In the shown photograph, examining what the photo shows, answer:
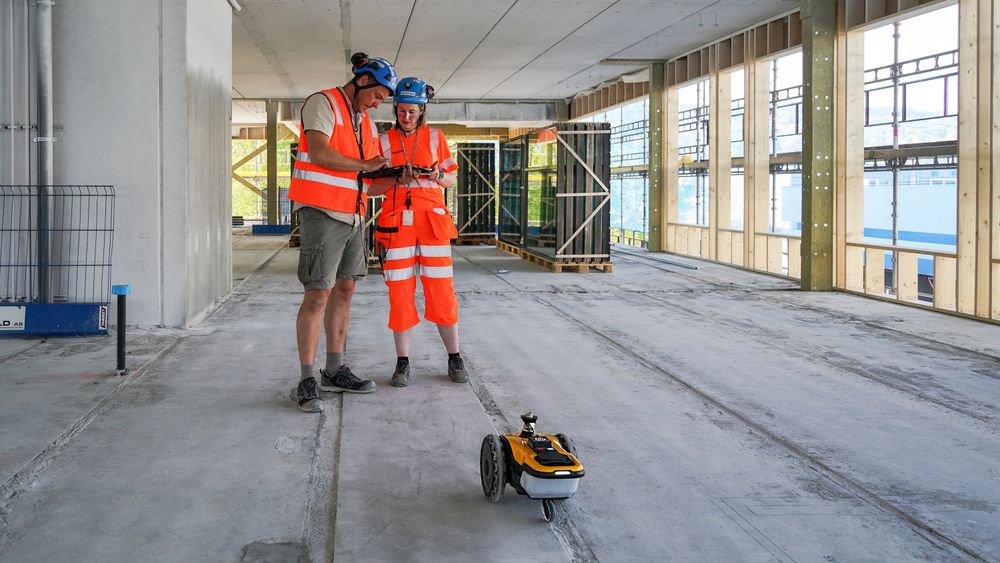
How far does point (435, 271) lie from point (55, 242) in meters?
4.46

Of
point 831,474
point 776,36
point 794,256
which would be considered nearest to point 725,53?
point 776,36

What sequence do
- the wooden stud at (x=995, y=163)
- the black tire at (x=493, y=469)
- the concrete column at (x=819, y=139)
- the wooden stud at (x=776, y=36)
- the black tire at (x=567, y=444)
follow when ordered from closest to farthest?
the black tire at (x=493, y=469)
the black tire at (x=567, y=444)
the wooden stud at (x=995, y=163)
the concrete column at (x=819, y=139)
the wooden stud at (x=776, y=36)

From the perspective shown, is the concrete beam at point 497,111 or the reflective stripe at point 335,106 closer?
the reflective stripe at point 335,106

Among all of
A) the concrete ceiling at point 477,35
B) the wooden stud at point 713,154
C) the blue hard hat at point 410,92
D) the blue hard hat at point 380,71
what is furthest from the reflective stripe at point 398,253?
the wooden stud at point 713,154

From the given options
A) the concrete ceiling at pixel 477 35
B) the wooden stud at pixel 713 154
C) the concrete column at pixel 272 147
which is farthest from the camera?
the concrete column at pixel 272 147

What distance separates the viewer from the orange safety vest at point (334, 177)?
17.3 feet

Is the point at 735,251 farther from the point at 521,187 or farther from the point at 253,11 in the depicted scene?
the point at 253,11

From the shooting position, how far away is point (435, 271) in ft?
19.4

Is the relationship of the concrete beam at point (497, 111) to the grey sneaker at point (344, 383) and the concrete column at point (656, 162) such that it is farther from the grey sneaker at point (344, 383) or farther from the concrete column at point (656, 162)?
→ the grey sneaker at point (344, 383)

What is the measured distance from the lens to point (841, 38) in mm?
12719

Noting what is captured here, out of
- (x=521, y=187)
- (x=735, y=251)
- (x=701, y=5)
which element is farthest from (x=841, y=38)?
(x=521, y=187)

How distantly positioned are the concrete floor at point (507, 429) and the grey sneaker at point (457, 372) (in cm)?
10

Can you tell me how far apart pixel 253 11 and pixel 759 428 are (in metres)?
12.8

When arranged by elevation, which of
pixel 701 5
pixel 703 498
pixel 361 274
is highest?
pixel 701 5
